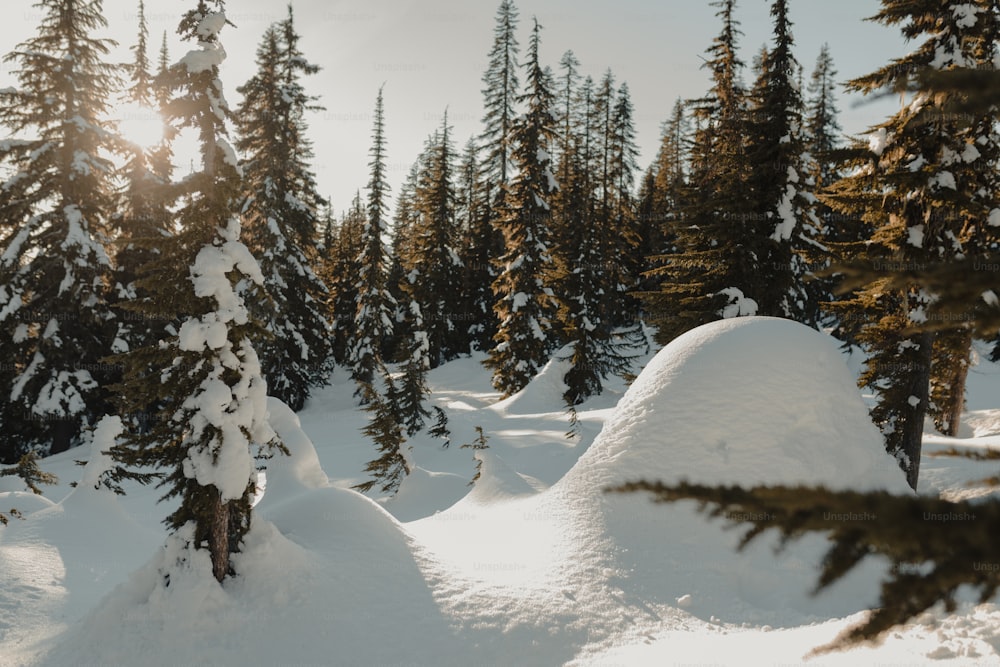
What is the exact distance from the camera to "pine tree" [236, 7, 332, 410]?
25156 millimetres

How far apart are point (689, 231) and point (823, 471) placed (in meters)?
9.67

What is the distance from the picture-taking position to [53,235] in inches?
791

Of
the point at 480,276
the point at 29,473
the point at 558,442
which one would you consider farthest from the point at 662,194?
the point at 29,473

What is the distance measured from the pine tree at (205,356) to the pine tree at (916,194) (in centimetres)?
984

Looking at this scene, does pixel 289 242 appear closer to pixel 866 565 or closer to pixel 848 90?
pixel 848 90

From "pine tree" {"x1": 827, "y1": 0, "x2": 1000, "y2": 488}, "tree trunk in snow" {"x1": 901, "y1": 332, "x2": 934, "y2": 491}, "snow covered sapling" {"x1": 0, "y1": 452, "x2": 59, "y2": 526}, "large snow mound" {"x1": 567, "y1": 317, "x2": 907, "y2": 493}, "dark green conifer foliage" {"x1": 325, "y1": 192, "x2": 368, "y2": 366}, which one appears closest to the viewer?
"large snow mound" {"x1": 567, "y1": 317, "x2": 907, "y2": 493}

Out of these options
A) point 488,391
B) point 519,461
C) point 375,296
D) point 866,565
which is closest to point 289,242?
point 375,296

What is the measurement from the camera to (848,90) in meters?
11.2

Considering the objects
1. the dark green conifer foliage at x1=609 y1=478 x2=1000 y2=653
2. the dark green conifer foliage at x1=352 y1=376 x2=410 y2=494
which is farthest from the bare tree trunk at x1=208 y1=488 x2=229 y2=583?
the dark green conifer foliage at x1=352 y1=376 x2=410 y2=494

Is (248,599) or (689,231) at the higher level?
(689,231)

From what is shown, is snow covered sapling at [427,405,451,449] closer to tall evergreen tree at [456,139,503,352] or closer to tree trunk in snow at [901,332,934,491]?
tree trunk in snow at [901,332,934,491]

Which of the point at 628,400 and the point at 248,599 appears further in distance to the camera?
the point at 628,400

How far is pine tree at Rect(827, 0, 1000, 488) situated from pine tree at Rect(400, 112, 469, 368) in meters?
28.1

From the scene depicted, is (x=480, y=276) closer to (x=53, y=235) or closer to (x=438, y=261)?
(x=438, y=261)
